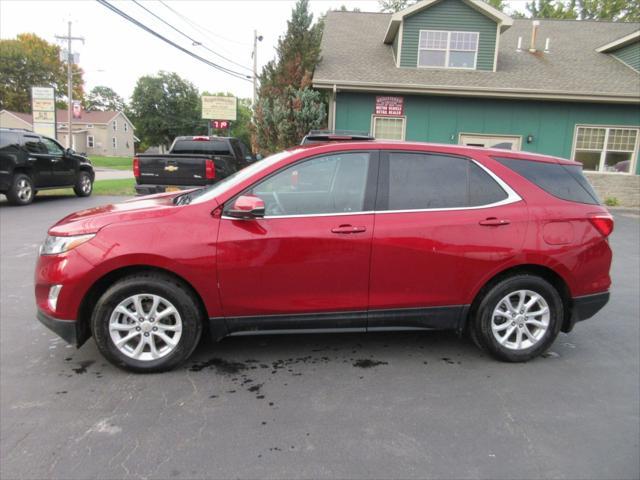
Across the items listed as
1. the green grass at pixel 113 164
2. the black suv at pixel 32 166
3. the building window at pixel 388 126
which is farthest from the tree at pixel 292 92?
the green grass at pixel 113 164

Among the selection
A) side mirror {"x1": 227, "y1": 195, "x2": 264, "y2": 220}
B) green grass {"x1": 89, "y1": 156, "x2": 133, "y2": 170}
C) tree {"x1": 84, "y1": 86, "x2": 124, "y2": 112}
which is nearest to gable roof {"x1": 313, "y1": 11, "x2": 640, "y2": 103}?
side mirror {"x1": 227, "y1": 195, "x2": 264, "y2": 220}

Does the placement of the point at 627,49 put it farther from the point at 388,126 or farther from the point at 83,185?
the point at 83,185

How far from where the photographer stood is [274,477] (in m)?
2.36

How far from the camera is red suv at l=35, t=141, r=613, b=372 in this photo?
10.8 feet

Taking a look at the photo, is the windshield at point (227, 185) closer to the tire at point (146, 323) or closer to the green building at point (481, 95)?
the tire at point (146, 323)

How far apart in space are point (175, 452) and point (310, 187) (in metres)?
2.01

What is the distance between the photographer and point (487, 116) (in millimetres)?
14914

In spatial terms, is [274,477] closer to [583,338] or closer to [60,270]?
[60,270]

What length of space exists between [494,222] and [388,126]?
39.5 ft

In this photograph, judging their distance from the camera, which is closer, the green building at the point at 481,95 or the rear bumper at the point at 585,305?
the rear bumper at the point at 585,305

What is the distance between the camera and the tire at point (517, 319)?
11.8 ft

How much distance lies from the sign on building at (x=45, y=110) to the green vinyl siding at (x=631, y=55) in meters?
23.0

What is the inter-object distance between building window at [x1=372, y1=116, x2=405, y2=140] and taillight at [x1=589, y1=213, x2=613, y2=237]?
1170 cm

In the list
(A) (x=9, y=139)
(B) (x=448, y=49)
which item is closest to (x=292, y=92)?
(B) (x=448, y=49)
